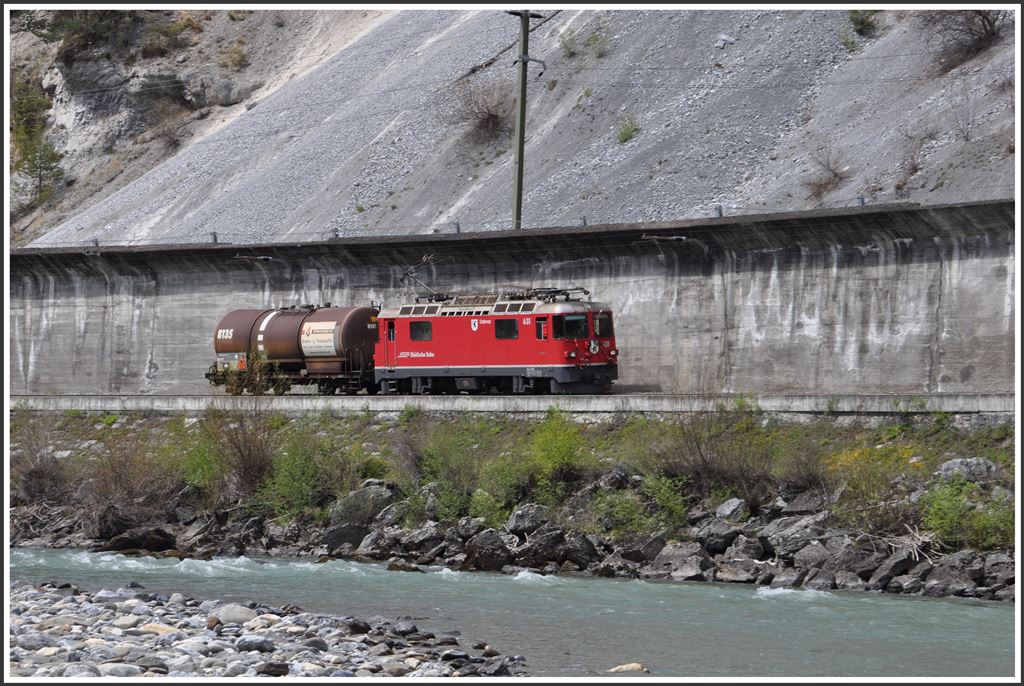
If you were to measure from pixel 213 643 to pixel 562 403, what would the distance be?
50.4 ft

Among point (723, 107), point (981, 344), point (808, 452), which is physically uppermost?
point (723, 107)

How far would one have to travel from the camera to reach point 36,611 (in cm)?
1823

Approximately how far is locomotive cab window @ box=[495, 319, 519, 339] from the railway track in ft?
6.49

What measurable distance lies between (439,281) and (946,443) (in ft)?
58.4

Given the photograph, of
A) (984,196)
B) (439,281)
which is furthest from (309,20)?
(984,196)

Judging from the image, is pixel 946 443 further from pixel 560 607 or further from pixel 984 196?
pixel 984 196

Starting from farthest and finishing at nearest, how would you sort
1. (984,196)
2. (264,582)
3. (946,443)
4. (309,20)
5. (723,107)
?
1. (309,20)
2. (723,107)
3. (984,196)
4. (946,443)
5. (264,582)

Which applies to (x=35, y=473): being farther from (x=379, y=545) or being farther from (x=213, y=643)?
(x=213, y=643)

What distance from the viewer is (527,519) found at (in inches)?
988

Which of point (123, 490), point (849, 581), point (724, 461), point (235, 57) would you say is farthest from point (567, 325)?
point (235, 57)

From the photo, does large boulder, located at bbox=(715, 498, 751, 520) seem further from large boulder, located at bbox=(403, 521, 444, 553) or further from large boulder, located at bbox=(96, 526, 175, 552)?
large boulder, located at bbox=(96, 526, 175, 552)

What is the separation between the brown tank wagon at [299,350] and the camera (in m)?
37.5

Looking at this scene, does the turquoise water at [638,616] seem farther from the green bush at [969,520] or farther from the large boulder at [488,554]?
the green bush at [969,520]

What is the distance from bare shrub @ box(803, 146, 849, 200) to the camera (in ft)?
140
